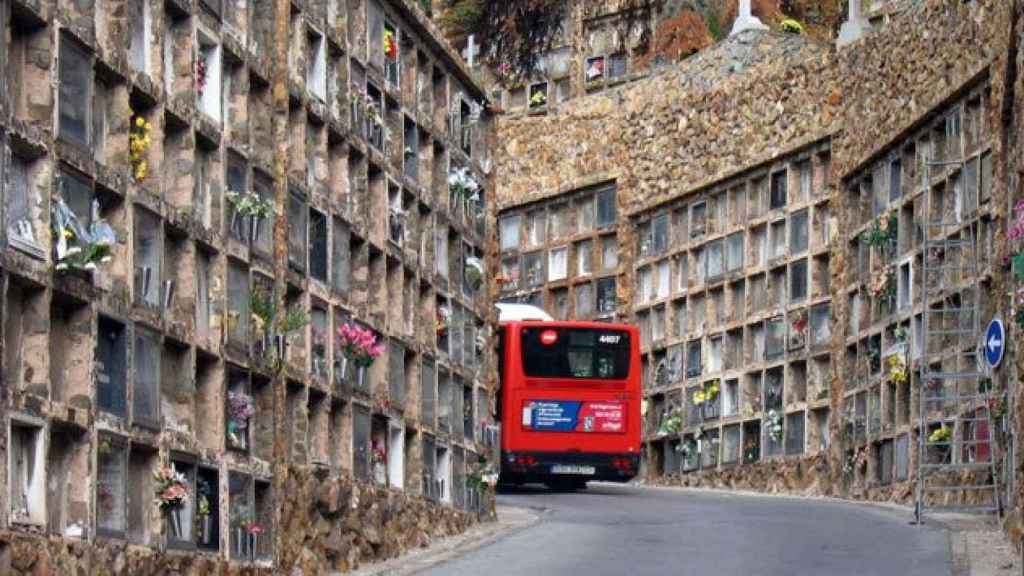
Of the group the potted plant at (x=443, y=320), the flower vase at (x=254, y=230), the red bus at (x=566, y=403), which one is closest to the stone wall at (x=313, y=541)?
the potted plant at (x=443, y=320)

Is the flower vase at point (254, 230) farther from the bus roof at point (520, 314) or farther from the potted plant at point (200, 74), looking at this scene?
the bus roof at point (520, 314)

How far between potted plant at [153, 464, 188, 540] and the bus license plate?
62.9 feet

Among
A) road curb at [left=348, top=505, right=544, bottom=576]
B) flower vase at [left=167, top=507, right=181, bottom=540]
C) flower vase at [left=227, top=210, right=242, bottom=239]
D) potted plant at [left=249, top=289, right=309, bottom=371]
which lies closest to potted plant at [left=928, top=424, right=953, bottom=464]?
road curb at [left=348, top=505, right=544, bottom=576]

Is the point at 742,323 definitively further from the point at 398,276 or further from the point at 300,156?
the point at 300,156

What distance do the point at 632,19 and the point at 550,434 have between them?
20604mm

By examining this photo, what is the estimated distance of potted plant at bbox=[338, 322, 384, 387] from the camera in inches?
922

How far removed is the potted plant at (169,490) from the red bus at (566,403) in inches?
752

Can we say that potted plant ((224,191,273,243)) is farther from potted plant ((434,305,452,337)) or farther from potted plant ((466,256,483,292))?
potted plant ((466,256,483,292))

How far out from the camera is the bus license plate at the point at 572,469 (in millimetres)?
37312

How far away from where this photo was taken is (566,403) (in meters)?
37.6

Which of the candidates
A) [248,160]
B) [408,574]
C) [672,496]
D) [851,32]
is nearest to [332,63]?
[248,160]

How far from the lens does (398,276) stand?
84.4 ft

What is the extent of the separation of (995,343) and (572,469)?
13.4 m

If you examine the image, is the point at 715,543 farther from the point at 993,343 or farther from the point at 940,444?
the point at 940,444
